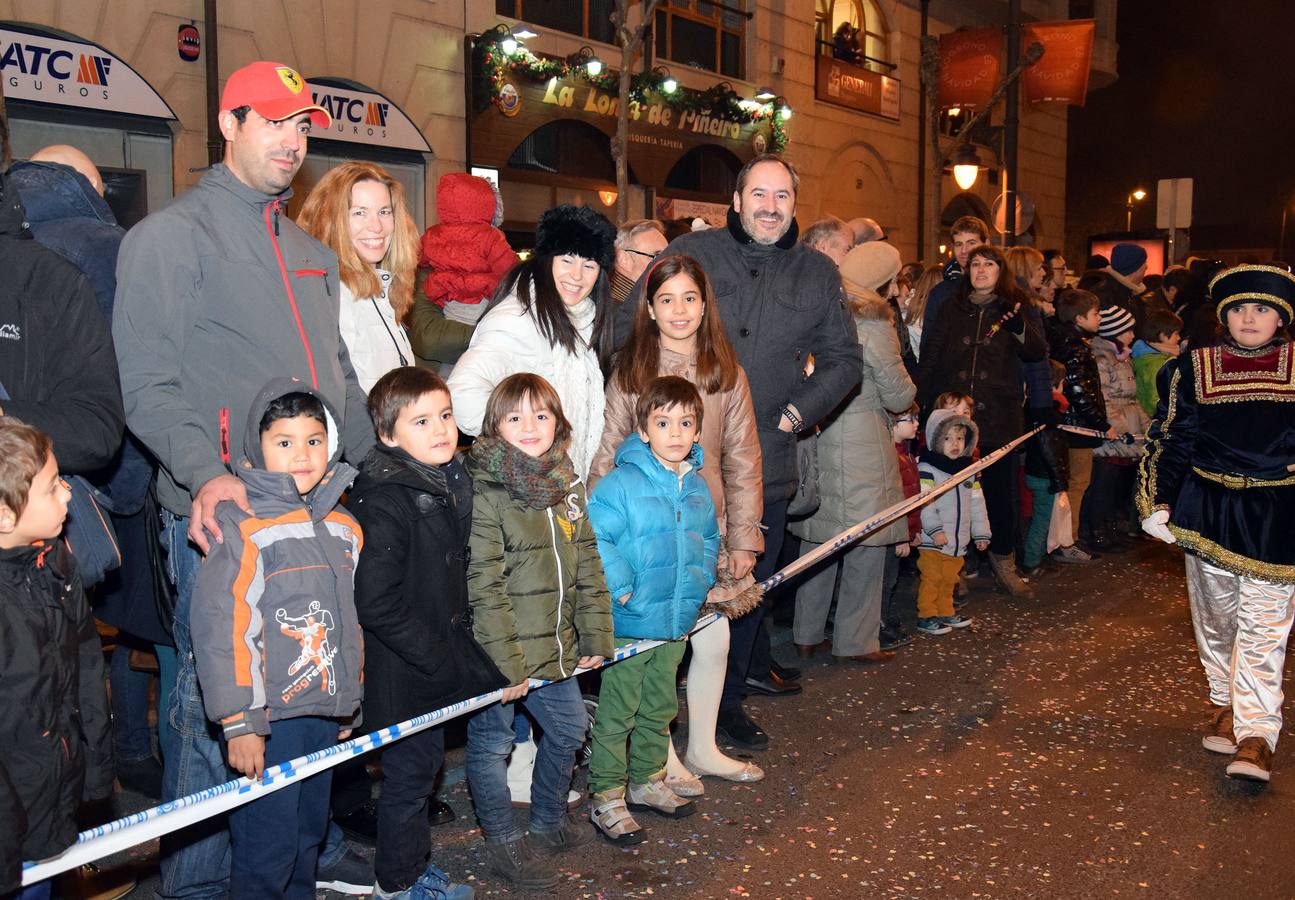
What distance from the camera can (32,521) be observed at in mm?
2689

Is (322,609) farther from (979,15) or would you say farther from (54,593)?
(979,15)

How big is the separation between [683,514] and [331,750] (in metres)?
1.66

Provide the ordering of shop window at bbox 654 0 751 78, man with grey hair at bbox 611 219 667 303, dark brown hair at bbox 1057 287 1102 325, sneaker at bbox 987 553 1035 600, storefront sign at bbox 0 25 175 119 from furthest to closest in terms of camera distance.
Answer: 1. shop window at bbox 654 0 751 78
2. storefront sign at bbox 0 25 175 119
3. dark brown hair at bbox 1057 287 1102 325
4. sneaker at bbox 987 553 1035 600
5. man with grey hair at bbox 611 219 667 303

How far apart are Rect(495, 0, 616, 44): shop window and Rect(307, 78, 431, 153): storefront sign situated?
2601mm

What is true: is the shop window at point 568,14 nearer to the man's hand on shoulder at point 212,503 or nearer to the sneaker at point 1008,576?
the sneaker at point 1008,576

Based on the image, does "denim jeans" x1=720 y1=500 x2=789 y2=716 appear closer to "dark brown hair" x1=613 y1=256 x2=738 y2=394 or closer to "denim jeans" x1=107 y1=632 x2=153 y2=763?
"dark brown hair" x1=613 y1=256 x2=738 y2=394

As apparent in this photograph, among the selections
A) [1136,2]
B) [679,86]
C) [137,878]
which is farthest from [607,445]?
[1136,2]

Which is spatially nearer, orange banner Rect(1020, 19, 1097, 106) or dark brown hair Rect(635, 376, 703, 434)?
dark brown hair Rect(635, 376, 703, 434)

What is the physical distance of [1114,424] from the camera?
10.0 metres

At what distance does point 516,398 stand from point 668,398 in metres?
0.71

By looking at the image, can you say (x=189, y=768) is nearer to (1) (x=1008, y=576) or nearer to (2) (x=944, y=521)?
(2) (x=944, y=521)

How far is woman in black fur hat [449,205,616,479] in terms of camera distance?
4547mm

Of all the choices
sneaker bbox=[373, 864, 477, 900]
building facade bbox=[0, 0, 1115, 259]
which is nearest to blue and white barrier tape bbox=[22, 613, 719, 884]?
sneaker bbox=[373, 864, 477, 900]

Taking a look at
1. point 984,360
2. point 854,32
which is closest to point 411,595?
point 984,360
